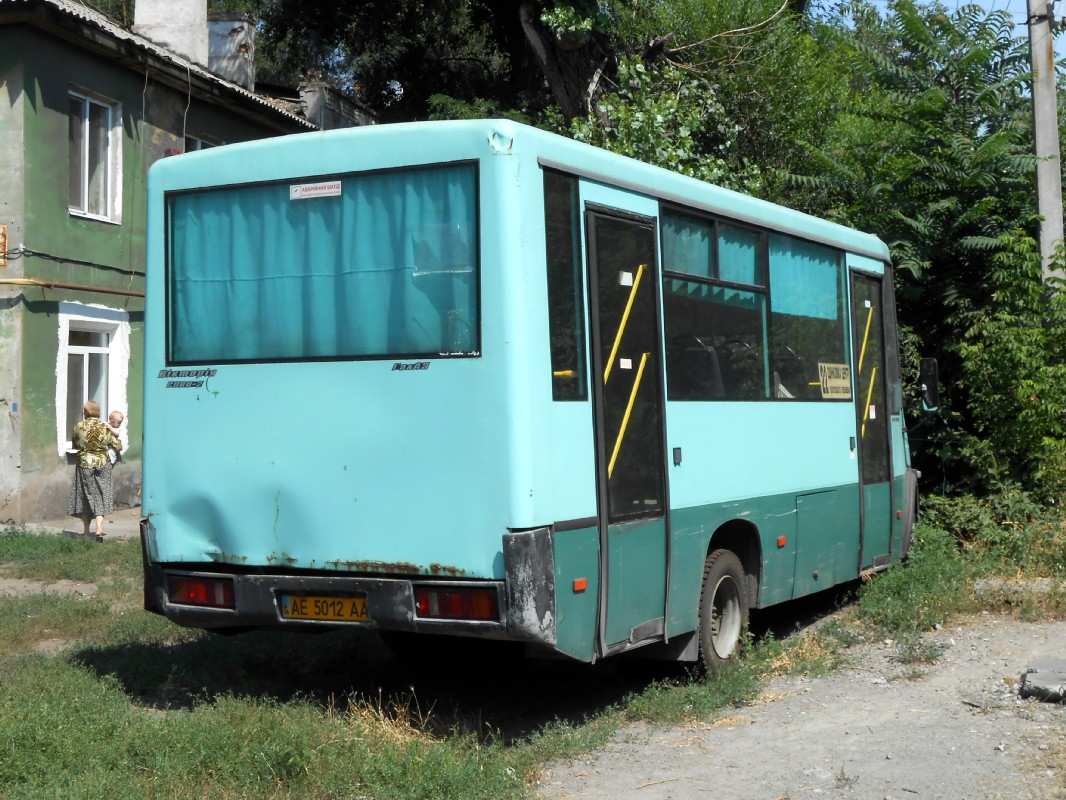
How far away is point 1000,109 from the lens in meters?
14.2

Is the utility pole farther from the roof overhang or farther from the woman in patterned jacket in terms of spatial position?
the roof overhang

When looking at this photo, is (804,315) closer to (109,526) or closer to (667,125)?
(667,125)

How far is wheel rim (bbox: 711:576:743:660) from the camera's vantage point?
798cm

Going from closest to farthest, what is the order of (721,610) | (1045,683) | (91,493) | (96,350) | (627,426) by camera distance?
(627,426) → (1045,683) → (721,610) → (91,493) → (96,350)

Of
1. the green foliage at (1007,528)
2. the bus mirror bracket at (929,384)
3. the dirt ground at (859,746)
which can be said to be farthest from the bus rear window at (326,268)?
the green foliage at (1007,528)

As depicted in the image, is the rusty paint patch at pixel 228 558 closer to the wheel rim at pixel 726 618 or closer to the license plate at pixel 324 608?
the license plate at pixel 324 608

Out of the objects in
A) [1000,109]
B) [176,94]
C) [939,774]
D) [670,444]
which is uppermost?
[176,94]

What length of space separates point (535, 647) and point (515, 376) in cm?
133

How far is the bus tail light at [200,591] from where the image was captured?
666cm

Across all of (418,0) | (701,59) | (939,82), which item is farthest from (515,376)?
(418,0)

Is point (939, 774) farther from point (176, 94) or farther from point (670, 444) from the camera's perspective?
point (176, 94)

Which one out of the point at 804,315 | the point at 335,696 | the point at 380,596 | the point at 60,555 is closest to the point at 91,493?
the point at 60,555

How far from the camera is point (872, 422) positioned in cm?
1037

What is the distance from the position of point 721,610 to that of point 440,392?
2.88m
